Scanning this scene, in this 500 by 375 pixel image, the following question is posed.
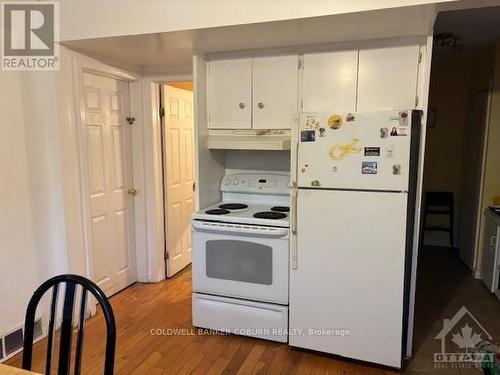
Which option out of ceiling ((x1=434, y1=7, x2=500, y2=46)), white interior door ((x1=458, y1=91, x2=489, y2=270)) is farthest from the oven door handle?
white interior door ((x1=458, y1=91, x2=489, y2=270))

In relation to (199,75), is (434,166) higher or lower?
lower

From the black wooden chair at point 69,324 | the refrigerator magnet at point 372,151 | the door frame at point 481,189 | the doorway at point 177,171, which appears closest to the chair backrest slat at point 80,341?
the black wooden chair at point 69,324

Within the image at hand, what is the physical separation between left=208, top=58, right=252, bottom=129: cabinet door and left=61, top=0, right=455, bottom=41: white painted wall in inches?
22.7

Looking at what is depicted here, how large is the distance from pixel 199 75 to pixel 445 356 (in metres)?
2.60

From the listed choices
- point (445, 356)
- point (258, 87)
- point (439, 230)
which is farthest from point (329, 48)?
point (439, 230)

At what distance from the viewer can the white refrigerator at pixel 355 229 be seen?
2135 millimetres

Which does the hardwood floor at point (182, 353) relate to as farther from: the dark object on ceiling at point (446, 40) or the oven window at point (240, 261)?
the dark object on ceiling at point (446, 40)

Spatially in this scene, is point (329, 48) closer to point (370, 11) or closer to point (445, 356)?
point (370, 11)

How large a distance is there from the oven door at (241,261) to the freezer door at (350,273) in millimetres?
111

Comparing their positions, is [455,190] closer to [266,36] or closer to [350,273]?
[350,273]

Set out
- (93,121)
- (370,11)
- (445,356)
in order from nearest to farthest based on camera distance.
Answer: (370,11) → (445,356) → (93,121)

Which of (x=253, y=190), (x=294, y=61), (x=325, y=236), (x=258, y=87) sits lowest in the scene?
(x=325, y=236)

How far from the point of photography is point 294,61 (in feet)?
8.50

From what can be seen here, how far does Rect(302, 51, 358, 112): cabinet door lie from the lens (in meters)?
2.46
